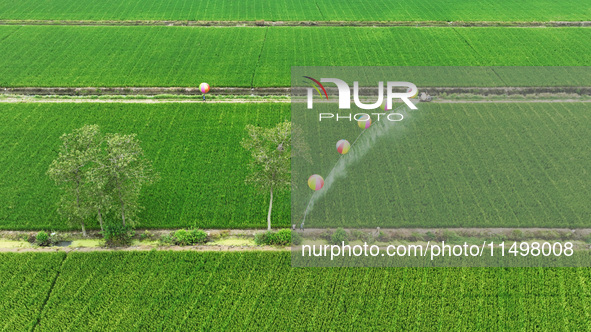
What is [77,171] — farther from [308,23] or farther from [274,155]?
[308,23]

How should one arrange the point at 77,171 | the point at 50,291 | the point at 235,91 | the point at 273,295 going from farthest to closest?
the point at 235,91 < the point at 77,171 < the point at 50,291 < the point at 273,295

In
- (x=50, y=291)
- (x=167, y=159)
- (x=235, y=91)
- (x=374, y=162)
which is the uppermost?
(x=235, y=91)

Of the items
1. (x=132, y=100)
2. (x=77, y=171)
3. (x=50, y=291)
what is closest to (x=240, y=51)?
(x=132, y=100)

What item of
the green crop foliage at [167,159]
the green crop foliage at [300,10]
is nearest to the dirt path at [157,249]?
the green crop foliage at [167,159]

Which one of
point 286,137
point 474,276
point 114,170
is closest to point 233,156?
point 286,137

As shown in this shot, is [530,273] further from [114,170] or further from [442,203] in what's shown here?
[114,170]

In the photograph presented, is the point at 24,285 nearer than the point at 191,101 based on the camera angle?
Yes

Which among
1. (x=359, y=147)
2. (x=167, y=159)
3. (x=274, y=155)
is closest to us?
(x=274, y=155)

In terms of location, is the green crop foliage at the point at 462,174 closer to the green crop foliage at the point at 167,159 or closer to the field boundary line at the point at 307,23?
the green crop foliage at the point at 167,159
